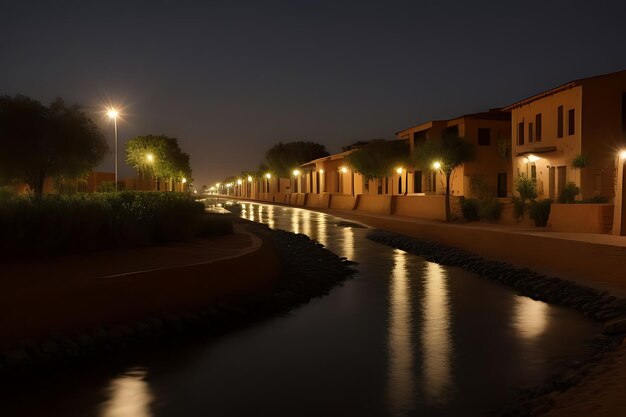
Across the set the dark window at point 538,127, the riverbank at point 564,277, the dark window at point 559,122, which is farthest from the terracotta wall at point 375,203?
the dark window at point 559,122

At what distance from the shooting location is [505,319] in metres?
12.3

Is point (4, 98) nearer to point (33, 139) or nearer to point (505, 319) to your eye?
point (33, 139)

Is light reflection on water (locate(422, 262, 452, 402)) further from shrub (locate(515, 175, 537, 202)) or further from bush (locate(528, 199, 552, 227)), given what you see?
shrub (locate(515, 175, 537, 202))

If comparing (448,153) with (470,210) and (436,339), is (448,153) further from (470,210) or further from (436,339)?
(436,339)

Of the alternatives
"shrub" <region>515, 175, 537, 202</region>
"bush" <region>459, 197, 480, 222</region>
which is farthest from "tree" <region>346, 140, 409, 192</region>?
"shrub" <region>515, 175, 537, 202</region>

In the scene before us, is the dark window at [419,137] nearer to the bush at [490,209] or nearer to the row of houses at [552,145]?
the row of houses at [552,145]

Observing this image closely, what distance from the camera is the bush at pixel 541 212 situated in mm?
23422

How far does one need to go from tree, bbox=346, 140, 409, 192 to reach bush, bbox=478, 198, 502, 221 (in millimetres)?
18120

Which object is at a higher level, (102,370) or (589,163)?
(589,163)

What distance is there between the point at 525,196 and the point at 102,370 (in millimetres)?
24012

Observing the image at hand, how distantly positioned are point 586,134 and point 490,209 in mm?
5851

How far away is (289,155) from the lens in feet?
317

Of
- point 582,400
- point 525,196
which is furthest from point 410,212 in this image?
point 582,400

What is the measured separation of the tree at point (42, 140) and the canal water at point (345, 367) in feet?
65.7
